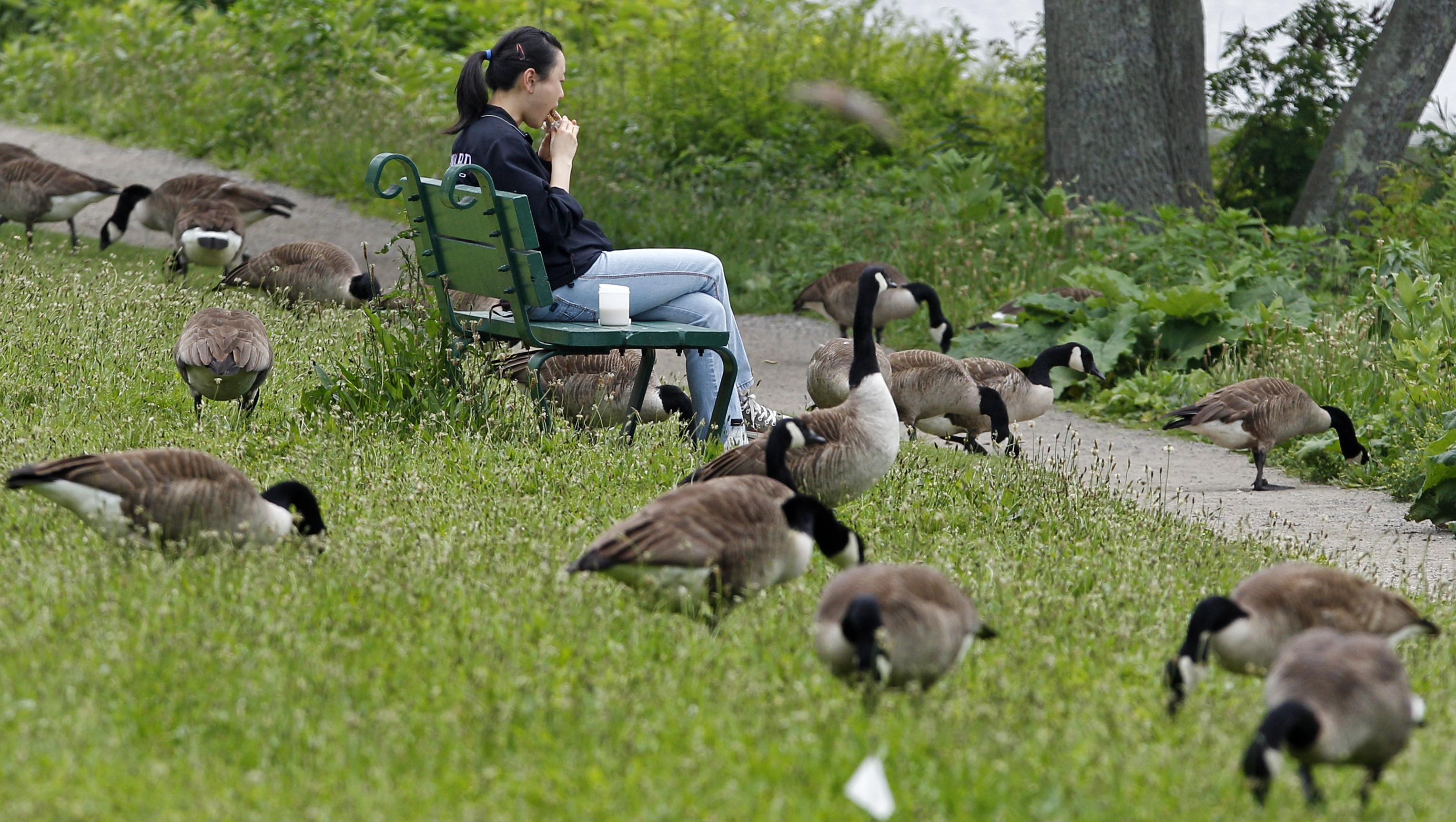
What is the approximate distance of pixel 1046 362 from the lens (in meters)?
9.71

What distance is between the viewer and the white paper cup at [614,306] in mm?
6961

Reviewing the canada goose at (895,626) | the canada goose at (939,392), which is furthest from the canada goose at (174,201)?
the canada goose at (895,626)

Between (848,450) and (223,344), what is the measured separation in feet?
11.2

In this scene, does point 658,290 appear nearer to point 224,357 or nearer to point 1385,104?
point 224,357

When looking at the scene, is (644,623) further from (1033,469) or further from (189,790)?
(1033,469)

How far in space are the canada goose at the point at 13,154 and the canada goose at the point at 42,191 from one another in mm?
Answer: 96

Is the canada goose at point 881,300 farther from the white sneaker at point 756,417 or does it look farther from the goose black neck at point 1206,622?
the goose black neck at point 1206,622

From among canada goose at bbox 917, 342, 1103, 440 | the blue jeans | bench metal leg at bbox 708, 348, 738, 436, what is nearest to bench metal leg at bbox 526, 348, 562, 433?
the blue jeans

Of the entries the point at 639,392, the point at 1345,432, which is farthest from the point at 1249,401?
the point at 639,392

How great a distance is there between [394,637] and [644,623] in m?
0.79

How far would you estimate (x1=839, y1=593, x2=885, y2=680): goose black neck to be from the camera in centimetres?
376

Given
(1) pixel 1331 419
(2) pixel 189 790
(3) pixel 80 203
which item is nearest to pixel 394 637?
(2) pixel 189 790

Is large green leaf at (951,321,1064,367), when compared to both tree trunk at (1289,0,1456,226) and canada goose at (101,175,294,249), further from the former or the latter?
canada goose at (101,175,294,249)

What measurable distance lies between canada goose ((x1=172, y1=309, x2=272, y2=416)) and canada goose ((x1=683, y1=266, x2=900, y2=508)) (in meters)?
2.72
